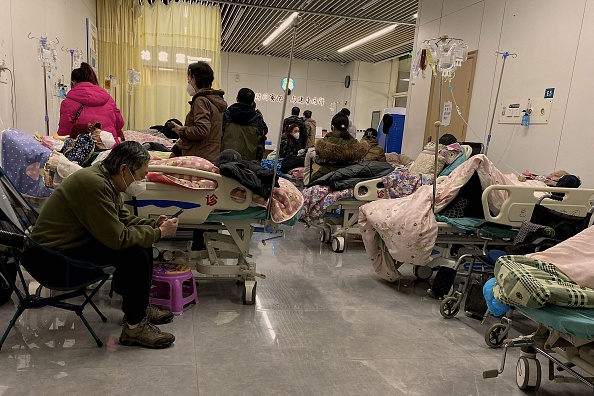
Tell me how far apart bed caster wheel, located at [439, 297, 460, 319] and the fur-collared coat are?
1940 mm

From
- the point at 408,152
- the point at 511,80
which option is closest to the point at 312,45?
the point at 408,152

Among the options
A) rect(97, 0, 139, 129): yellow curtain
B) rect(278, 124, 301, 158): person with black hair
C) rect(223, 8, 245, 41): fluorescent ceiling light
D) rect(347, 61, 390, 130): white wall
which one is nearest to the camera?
rect(278, 124, 301, 158): person with black hair

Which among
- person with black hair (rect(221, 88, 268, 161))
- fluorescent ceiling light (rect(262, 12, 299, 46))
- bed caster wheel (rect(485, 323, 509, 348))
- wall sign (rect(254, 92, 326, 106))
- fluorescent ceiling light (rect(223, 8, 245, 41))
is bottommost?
bed caster wheel (rect(485, 323, 509, 348))

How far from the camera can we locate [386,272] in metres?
3.25

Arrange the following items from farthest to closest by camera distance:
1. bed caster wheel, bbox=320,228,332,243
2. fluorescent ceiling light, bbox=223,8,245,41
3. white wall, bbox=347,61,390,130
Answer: white wall, bbox=347,61,390,130
fluorescent ceiling light, bbox=223,8,245,41
bed caster wheel, bbox=320,228,332,243

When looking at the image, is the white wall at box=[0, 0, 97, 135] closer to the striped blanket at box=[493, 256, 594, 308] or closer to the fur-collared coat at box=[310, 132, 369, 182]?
the fur-collared coat at box=[310, 132, 369, 182]

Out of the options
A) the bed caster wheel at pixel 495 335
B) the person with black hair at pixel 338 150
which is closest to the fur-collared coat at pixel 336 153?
the person with black hair at pixel 338 150

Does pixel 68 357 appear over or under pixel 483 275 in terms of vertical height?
under

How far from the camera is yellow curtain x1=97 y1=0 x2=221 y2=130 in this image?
7.09 meters

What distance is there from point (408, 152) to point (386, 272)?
143 inches

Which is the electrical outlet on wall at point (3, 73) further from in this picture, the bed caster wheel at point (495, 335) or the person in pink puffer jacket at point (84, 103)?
the bed caster wheel at point (495, 335)

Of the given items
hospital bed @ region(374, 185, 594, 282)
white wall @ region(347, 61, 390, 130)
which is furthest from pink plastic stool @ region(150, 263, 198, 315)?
white wall @ region(347, 61, 390, 130)

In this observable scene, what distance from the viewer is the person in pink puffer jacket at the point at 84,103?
3541 mm

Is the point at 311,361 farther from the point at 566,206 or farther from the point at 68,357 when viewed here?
the point at 566,206
